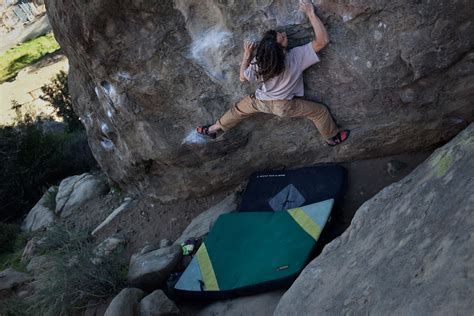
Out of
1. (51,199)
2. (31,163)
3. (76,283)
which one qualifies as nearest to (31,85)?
(31,163)

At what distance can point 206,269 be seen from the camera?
12.4 feet

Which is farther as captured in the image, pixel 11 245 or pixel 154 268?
pixel 11 245

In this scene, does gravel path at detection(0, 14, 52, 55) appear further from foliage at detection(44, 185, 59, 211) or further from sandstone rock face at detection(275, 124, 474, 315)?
sandstone rock face at detection(275, 124, 474, 315)

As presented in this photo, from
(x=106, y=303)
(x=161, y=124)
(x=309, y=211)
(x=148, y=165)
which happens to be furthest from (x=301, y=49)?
(x=106, y=303)

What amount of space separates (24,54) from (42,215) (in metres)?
14.6

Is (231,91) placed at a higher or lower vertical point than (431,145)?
higher

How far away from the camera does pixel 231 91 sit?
12.7ft

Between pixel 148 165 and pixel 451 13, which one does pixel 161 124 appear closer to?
pixel 148 165

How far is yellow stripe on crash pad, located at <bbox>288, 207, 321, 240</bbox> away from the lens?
3.45m

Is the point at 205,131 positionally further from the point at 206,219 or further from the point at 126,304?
the point at 126,304

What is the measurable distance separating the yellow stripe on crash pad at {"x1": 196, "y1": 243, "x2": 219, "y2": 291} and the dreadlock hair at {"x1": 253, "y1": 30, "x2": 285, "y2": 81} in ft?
5.64

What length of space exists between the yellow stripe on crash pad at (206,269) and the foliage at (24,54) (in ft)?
52.3

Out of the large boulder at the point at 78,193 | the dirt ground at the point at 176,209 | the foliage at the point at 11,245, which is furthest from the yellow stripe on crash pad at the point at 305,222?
the foliage at the point at 11,245

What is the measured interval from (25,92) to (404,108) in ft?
48.2
